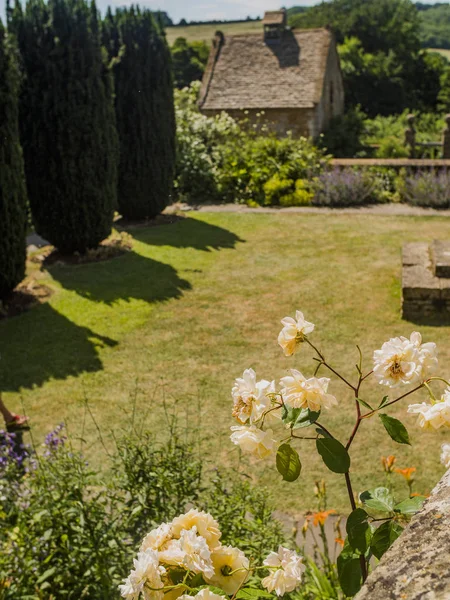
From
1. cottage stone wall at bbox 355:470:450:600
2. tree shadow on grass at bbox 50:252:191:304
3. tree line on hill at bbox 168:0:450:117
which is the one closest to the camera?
cottage stone wall at bbox 355:470:450:600

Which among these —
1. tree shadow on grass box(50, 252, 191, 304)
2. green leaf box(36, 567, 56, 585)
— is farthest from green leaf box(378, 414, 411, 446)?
tree shadow on grass box(50, 252, 191, 304)

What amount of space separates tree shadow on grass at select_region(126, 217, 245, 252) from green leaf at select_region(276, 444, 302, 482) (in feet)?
31.1

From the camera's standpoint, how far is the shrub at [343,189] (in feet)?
44.9

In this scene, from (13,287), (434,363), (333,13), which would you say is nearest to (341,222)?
(13,287)

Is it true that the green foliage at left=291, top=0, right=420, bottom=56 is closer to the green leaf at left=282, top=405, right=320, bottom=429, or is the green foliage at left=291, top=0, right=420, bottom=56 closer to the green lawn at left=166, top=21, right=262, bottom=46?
the green lawn at left=166, top=21, right=262, bottom=46

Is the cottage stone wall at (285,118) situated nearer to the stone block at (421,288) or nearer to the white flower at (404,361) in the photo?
the stone block at (421,288)

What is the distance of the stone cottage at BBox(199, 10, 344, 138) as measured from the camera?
21.0 metres

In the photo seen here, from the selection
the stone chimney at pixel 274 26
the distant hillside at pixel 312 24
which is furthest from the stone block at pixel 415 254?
the distant hillside at pixel 312 24

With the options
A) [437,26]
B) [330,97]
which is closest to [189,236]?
[330,97]

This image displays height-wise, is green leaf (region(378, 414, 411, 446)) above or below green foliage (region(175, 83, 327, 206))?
above

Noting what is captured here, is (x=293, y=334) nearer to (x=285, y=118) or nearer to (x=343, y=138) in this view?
(x=285, y=118)

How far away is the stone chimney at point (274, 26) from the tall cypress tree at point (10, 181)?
16.6 m

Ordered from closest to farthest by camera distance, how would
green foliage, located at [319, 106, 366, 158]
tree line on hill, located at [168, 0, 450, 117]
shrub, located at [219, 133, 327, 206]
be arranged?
shrub, located at [219, 133, 327, 206], green foliage, located at [319, 106, 366, 158], tree line on hill, located at [168, 0, 450, 117]

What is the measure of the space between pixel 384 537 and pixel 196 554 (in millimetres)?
482
